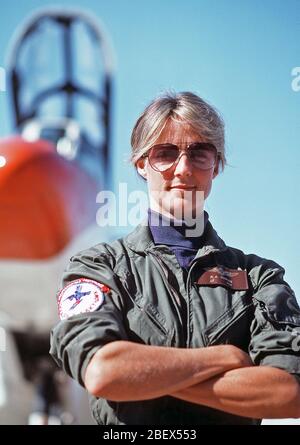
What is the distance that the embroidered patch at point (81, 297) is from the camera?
3.95ft

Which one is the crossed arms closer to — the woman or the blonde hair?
the woman

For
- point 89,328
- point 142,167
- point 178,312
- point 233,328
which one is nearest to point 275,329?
point 233,328

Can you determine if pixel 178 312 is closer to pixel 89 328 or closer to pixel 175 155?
pixel 89 328

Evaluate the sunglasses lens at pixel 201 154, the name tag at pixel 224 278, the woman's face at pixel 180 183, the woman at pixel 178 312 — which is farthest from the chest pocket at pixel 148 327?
the sunglasses lens at pixel 201 154

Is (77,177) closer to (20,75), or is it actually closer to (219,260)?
(20,75)

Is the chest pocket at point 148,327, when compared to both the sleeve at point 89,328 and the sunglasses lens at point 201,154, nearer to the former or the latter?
the sleeve at point 89,328

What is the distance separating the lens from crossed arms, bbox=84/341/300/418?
1.12 m

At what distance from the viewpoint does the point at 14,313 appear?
3002mm

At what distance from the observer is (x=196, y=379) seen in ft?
3.76

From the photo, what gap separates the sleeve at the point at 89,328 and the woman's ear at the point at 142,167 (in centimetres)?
30

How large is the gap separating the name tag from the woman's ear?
0.31 meters

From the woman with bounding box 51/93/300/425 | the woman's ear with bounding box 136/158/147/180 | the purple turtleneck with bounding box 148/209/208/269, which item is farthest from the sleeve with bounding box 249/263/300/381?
the woman's ear with bounding box 136/158/147/180

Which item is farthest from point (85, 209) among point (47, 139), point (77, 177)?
point (47, 139)

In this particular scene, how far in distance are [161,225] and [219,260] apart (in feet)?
0.53
